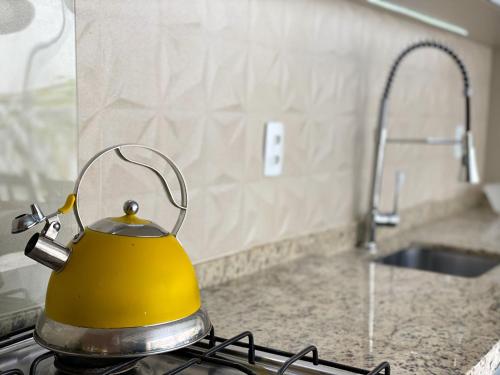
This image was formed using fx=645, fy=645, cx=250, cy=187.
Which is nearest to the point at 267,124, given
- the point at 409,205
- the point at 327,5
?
the point at 327,5

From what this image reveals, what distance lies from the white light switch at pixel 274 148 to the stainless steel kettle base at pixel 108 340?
735 mm

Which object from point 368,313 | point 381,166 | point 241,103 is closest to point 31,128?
point 241,103

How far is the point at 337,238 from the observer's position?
1773mm

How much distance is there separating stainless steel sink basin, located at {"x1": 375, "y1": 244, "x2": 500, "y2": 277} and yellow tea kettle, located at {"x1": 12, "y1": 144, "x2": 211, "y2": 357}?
1094mm

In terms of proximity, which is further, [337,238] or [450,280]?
[337,238]

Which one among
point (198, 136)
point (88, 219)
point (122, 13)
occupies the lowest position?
point (88, 219)

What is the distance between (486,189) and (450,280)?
51.1 inches

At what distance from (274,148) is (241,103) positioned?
17 centimetres

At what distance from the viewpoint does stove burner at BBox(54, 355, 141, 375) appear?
802 millimetres

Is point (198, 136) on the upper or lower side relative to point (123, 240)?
upper

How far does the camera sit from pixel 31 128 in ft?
3.08

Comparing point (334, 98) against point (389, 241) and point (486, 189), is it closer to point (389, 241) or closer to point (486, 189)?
point (389, 241)

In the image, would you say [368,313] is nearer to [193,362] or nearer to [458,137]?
[193,362]

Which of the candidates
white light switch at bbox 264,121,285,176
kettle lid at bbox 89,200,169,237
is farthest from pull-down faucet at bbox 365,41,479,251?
kettle lid at bbox 89,200,169,237
